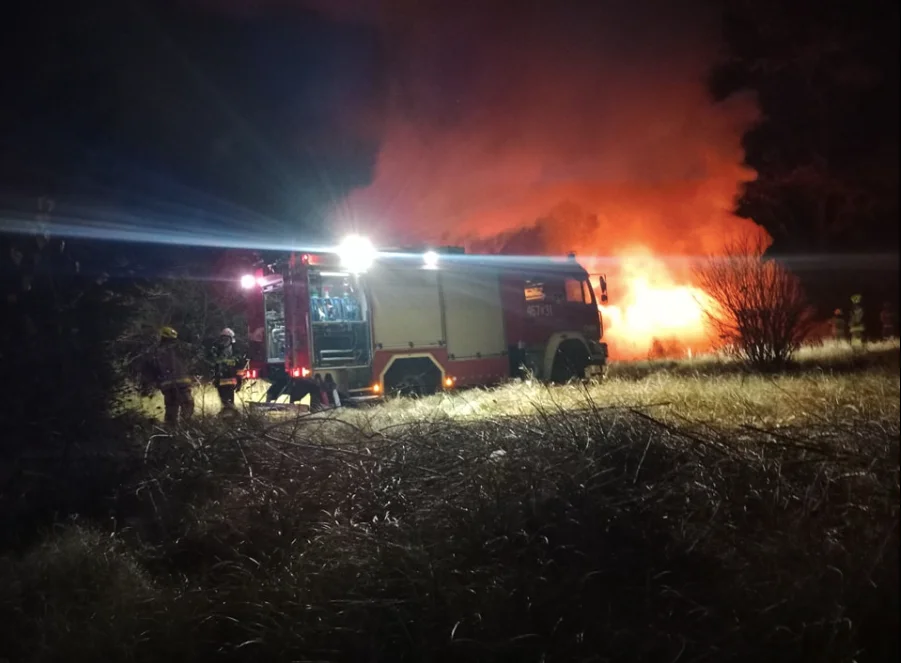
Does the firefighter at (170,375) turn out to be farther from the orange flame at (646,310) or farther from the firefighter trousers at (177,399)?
the orange flame at (646,310)

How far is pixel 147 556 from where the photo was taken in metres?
4.62

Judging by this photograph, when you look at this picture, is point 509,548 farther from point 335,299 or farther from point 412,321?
point 412,321

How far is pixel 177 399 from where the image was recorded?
8.29 meters

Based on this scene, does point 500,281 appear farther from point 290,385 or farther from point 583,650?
point 583,650

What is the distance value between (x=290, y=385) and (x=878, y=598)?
26.1 ft

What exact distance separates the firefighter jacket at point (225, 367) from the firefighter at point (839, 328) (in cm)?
863

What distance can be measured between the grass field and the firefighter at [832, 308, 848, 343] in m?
4.99

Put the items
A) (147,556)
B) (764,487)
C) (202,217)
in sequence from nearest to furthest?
(764,487) < (147,556) < (202,217)

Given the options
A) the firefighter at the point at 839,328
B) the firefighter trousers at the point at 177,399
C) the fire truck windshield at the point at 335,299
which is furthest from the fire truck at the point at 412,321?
the firefighter at the point at 839,328

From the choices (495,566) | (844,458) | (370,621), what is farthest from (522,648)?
(844,458)

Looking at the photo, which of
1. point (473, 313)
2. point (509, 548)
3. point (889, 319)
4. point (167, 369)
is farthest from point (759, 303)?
point (167, 369)

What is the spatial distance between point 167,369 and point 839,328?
1034cm

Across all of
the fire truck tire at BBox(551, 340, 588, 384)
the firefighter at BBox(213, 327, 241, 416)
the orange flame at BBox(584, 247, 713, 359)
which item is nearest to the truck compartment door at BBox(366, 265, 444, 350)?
the firefighter at BBox(213, 327, 241, 416)

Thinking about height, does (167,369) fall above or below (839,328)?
above
